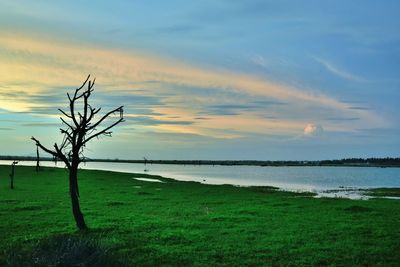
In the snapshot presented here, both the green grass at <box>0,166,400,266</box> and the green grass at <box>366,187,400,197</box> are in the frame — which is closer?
the green grass at <box>0,166,400,266</box>

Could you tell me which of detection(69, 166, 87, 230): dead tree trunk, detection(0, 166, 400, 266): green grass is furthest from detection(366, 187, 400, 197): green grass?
detection(69, 166, 87, 230): dead tree trunk

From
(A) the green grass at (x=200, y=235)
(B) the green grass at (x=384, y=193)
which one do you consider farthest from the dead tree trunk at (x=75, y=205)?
(B) the green grass at (x=384, y=193)

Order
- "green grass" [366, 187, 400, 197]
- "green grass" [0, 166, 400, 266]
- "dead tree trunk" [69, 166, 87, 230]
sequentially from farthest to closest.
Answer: "green grass" [366, 187, 400, 197]
"dead tree trunk" [69, 166, 87, 230]
"green grass" [0, 166, 400, 266]

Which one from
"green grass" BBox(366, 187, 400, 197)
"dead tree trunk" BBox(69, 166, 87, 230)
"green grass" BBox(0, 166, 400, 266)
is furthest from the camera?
"green grass" BBox(366, 187, 400, 197)

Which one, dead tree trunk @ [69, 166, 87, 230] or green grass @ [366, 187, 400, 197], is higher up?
dead tree trunk @ [69, 166, 87, 230]

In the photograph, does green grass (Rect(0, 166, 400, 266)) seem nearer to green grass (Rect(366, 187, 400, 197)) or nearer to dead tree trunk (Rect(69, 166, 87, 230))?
dead tree trunk (Rect(69, 166, 87, 230))

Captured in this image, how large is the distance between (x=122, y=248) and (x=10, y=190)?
94.4ft

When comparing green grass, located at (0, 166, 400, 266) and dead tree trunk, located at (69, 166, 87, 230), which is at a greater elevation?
dead tree trunk, located at (69, 166, 87, 230)

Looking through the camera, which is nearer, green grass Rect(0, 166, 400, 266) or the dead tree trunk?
green grass Rect(0, 166, 400, 266)

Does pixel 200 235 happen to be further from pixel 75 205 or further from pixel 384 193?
pixel 384 193

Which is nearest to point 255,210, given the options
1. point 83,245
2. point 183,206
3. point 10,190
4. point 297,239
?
point 183,206

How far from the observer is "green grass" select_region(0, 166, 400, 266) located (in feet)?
47.1

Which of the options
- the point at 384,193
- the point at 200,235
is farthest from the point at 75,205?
the point at 384,193

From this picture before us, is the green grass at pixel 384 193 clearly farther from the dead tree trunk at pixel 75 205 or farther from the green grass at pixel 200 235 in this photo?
the dead tree trunk at pixel 75 205
